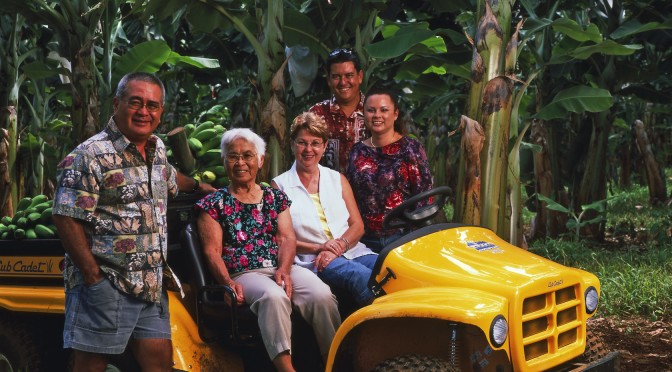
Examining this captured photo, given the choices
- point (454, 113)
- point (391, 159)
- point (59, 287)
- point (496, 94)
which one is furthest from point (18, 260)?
point (454, 113)

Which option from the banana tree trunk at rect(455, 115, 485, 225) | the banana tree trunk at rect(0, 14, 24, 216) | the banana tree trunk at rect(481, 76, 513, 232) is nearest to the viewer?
the banana tree trunk at rect(455, 115, 485, 225)

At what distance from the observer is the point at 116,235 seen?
10.5 ft

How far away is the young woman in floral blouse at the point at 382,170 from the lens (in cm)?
434

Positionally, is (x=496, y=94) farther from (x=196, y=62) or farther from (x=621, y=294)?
(x=196, y=62)

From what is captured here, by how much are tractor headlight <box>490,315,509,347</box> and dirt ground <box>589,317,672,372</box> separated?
7.68ft

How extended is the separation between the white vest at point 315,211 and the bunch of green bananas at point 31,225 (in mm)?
1266

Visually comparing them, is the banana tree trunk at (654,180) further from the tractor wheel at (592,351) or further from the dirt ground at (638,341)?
the tractor wheel at (592,351)

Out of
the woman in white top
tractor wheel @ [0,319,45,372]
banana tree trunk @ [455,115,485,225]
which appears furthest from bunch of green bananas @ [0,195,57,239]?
banana tree trunk @ [455,115,485,225]

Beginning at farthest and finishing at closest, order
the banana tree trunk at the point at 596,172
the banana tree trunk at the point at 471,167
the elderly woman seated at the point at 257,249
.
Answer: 1. the banana tree trunk at the point at 596,172
2. the banana tree trunk at the point at 471,167
3. the elderly woman seated at the point at 257,249

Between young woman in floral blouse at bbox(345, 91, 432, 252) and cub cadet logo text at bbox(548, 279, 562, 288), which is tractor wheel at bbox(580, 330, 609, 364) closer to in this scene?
cub cadet logo text at bbox(548, 279, 562, 288)

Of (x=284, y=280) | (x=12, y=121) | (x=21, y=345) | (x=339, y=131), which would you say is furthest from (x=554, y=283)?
(x=12, y=121)

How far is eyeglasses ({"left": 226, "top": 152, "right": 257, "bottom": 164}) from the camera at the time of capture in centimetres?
377

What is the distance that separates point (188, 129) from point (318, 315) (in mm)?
2648

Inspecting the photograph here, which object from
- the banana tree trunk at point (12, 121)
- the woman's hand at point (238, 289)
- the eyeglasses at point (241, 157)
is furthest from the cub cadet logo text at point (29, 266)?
the banana tree trunk at point (12, 121)
